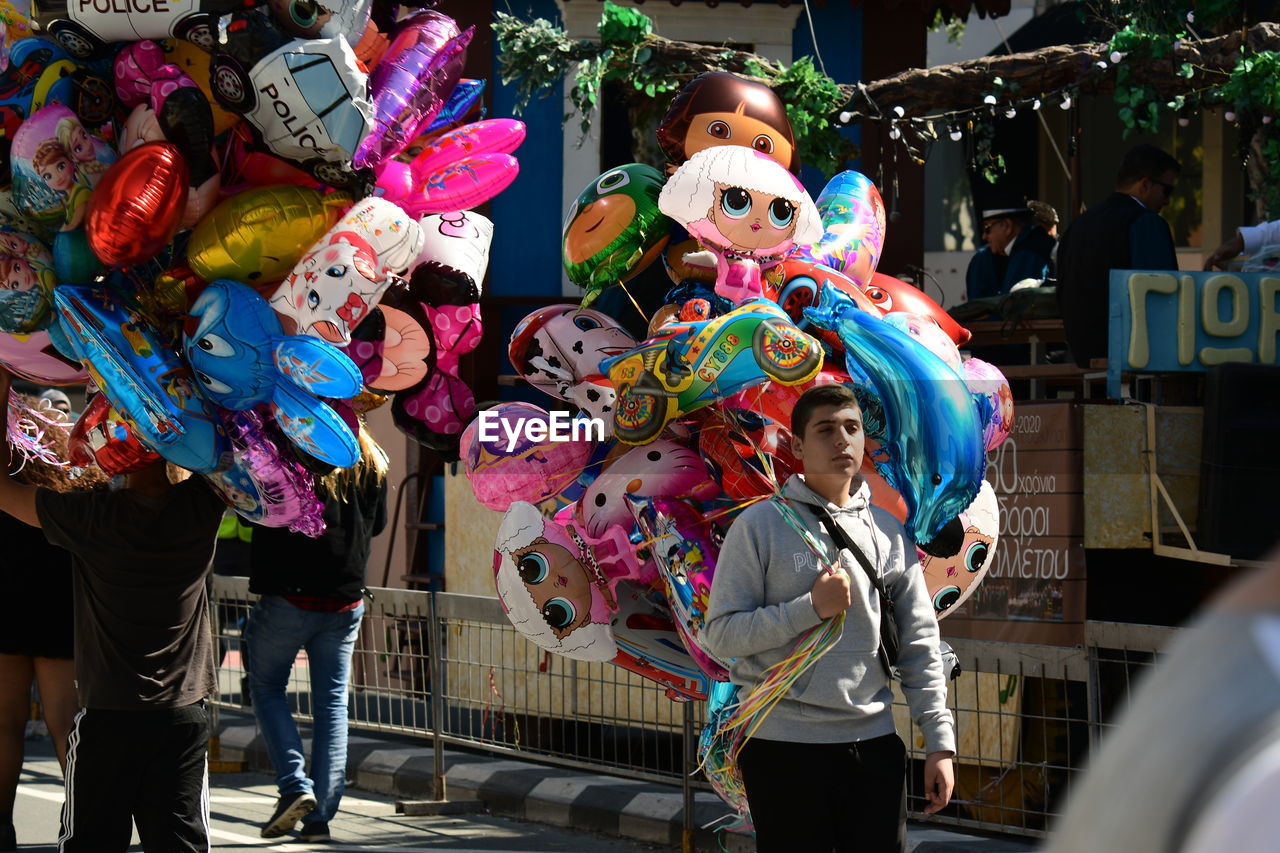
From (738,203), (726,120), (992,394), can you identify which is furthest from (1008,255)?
(738,203)

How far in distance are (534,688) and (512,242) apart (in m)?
5.25

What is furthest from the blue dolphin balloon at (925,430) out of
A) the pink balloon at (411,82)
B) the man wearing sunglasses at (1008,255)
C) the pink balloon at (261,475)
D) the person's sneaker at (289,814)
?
the man wearing sunglasses at (1008,255)

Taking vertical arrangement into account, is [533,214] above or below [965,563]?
above

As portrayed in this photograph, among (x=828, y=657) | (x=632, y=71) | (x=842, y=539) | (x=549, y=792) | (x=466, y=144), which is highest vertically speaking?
(x=632, y=71)

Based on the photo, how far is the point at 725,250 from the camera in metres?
5.13

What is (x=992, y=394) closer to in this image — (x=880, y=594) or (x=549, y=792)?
(x=880, y=594)

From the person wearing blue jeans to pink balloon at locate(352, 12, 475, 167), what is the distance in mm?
2140

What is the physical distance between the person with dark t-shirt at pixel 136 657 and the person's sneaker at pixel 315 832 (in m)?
2.16

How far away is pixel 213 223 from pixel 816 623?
2.09 m

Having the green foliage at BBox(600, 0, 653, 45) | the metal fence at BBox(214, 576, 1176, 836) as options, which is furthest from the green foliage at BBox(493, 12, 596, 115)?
the metal fence at BBox(214, 576, 1176, 836)

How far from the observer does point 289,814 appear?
23.3ft

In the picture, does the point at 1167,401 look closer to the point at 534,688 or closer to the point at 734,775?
the point at 734,775

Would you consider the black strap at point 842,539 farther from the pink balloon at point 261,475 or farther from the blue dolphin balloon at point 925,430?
the pink balloon at point 261,475

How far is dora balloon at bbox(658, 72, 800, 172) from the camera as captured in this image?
211 inches
